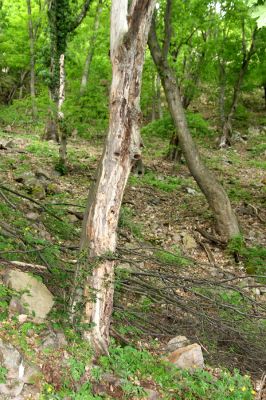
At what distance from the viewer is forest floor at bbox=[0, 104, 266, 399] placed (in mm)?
4617

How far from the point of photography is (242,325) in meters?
4.88

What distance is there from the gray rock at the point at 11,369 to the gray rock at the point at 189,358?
1.69 m

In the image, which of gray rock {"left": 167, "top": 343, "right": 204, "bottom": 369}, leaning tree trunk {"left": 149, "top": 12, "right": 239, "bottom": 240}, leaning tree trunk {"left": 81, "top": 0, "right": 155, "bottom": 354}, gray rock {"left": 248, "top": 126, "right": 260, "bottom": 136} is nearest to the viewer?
leaning tree trunk {"left": 81, "top": 0, "right": 155, "bottom": 354}

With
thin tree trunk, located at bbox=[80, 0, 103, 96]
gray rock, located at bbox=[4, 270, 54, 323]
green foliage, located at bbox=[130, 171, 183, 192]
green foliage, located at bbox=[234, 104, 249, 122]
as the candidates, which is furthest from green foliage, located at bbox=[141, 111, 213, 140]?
green foliage, located at bbox=[234, 104, 249, 122]

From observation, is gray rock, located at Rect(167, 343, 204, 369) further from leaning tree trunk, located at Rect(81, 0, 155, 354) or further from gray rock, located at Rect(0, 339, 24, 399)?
gray rock, located at Rect(0, 339, 24, 399)

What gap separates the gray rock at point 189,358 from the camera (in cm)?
420

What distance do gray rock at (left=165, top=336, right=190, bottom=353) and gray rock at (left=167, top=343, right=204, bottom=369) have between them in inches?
10.1

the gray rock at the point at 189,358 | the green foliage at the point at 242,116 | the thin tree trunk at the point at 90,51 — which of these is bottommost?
the gray rock at the point at 189,358

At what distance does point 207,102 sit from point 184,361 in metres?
25.9

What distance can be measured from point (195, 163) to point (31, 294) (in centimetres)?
571

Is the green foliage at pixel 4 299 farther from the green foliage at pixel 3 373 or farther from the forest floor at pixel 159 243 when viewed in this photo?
the green foliage at pixel 3 373

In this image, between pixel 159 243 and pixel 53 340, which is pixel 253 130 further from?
pixel 53 340

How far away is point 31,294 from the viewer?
13.6 ft

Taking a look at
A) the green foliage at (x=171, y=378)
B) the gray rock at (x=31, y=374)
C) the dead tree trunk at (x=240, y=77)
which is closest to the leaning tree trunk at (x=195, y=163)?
the green foliage at (x=171, y=378)
